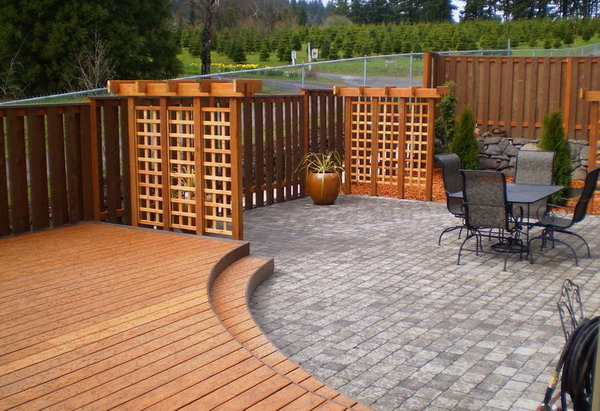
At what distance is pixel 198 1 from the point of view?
82.3 feet

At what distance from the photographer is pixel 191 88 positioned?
6891mm

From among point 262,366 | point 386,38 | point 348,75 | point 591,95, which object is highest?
point 386,38

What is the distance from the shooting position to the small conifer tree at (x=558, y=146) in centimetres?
1065

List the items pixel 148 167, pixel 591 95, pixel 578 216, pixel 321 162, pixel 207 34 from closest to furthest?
pixel 578 216 < pixel 148 167 < pixel 591 95 < pixel 321 162 < pixel 207 34

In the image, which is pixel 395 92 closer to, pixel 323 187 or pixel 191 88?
pixel 323 187

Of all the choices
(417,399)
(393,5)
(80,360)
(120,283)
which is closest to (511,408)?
(417,399)

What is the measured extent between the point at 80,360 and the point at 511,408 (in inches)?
90.1

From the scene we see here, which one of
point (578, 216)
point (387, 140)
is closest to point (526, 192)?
point (578, 216)

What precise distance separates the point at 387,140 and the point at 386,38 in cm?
1721

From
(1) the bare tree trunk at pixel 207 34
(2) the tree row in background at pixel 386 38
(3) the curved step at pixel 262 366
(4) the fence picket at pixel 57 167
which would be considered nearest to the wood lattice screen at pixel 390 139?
(4) the fence picket at pixel 57 167

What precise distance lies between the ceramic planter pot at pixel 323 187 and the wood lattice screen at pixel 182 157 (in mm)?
2863

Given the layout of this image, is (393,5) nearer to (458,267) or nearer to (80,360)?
(458,267)

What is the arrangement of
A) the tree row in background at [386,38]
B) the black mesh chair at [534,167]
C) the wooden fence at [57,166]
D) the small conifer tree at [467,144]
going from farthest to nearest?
the tree row in background at [386,38]
the small conifer tree at [467,144]
the black mesh chair at [534,167]
the wooden fence at [57,166]

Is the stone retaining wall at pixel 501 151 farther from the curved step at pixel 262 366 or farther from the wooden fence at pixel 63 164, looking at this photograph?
the curved step at pixel 262 366
